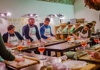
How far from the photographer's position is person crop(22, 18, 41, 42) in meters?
4.86

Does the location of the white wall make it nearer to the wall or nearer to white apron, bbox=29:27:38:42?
the wall

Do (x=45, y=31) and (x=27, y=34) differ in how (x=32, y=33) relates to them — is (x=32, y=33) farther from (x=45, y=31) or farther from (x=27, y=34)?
(x=45, y=31)

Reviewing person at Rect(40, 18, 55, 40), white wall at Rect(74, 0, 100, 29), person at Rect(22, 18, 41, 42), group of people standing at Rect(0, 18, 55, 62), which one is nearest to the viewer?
group of people standing at Rect(0, 18, 55, 62)

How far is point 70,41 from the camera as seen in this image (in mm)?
4379

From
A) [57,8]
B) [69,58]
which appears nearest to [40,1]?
[57,8]

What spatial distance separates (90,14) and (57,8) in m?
1.93

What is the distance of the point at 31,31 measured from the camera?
4926 mm

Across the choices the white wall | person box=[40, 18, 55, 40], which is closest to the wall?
the white wall

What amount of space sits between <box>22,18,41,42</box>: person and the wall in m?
1.49

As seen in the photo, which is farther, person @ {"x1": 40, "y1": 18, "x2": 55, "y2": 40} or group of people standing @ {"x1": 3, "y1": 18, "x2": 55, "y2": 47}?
person @ {"x1": 40, "y1": 18, "x2": 55, "y2": 40}

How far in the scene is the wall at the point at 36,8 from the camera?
19.7 ft

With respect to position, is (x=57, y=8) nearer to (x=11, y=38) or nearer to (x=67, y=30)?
(x=67, y=30)

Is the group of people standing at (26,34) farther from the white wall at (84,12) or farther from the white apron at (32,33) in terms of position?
the white wall at (84,12)

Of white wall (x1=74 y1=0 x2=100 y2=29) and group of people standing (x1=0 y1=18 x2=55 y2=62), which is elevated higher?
white wall (x1=74 y1=0 x2=100 y2=29)
